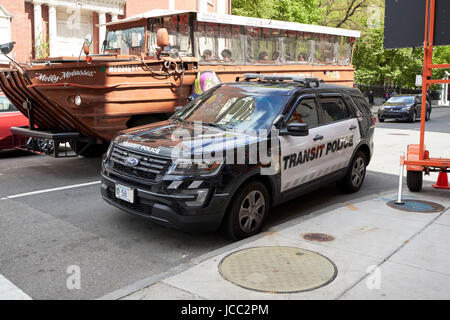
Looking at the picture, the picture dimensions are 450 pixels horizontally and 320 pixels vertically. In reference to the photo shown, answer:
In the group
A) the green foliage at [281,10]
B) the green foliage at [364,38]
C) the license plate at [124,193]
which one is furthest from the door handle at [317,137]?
the green foliage at [364,38]

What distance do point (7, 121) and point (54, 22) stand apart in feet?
58.9

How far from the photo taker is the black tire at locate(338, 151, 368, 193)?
283 inches

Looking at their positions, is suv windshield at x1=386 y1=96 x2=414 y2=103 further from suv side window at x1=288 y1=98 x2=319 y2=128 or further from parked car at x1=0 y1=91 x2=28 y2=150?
parked car at x1=0 y1=91 x2=28 y2=150

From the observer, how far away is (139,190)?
4.71 metres

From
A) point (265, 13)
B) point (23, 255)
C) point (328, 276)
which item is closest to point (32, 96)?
point (23, 255)

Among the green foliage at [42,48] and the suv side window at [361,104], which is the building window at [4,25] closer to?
the green foliage at [42,48]

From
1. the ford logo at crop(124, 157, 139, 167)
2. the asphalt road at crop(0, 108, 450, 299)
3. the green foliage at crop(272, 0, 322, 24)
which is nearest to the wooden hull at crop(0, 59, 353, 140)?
the asphalt road at crop(0, 108, 450, 299)

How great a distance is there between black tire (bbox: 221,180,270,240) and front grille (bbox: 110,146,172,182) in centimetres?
85

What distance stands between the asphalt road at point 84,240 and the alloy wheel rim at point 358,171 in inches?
8.9

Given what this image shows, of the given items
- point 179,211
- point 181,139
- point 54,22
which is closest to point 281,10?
point 54,22

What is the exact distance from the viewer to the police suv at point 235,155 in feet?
15.0

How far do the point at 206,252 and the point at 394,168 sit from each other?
21.2 feet
